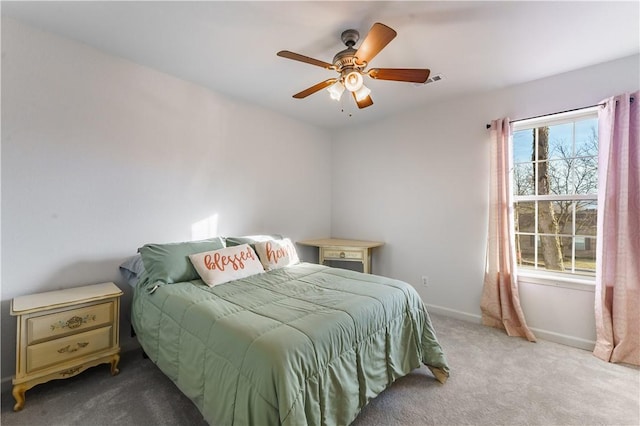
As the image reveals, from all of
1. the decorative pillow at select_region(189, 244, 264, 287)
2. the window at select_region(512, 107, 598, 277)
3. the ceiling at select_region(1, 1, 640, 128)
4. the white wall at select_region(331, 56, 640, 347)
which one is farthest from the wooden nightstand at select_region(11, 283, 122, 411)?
the window at select_region(512, 107, 598, 277)

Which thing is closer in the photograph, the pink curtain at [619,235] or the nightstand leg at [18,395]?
the nightstand leg at [18,395]

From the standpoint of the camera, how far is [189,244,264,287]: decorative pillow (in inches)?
85.4

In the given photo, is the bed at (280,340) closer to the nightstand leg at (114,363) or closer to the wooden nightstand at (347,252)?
the nightstand leg at (114,363)

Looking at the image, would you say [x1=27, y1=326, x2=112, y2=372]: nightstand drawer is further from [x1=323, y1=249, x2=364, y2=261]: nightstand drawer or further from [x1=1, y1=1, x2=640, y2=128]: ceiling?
[x1=323, y1=249, x2=364, y2=261]: nightstand drawer

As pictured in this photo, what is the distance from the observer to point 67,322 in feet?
→ 5.98

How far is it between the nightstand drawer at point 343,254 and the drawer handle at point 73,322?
95.2 inches

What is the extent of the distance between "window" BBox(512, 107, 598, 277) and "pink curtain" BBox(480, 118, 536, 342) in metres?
0.22

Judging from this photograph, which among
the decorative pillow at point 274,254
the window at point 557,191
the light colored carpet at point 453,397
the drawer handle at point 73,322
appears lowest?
the light colored carpet at point 453,397

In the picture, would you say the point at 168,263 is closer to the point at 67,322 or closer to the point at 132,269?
the point at 132,269

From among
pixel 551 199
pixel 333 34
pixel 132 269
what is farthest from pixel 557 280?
pixel 132 269

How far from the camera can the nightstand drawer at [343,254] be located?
11.5 ft

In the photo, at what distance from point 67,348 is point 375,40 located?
275 cm

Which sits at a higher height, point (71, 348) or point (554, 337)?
point (71, 348)

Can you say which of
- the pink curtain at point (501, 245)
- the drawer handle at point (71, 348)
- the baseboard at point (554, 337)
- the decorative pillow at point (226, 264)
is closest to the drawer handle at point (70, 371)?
the drawer handle at point (71, 348)
